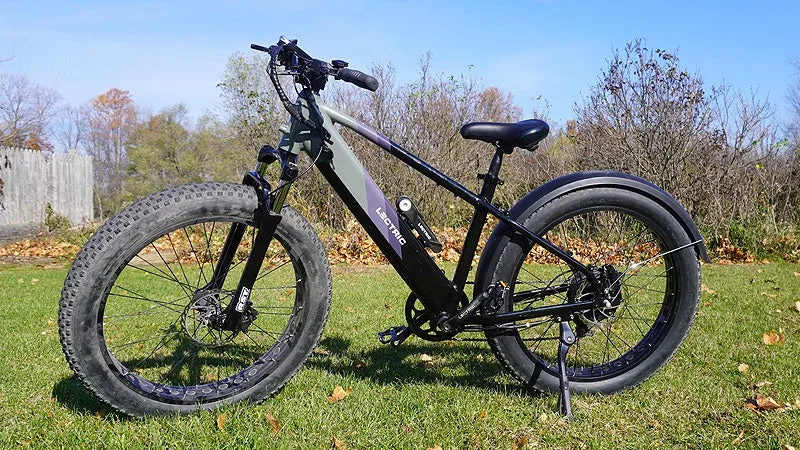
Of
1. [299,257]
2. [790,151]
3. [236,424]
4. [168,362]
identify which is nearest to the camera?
[236,424]

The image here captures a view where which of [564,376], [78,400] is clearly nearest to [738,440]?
[564,376]

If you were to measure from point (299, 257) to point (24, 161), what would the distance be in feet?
41.2

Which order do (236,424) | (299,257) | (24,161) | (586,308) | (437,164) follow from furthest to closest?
(24,161), (437,164), (586,308), (299,257), (236,424)

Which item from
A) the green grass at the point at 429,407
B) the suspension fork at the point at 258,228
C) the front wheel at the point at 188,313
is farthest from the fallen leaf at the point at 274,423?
the suspension fork at the point at 258,228

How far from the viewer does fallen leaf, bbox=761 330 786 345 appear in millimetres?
3507

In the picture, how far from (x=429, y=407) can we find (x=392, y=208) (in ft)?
2.96

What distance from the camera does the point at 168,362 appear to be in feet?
10.3

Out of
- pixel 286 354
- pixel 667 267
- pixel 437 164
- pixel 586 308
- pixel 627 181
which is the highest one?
pixel 437 164

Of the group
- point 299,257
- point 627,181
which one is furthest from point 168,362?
point 627,181

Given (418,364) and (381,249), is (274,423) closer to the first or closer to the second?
(381,249)

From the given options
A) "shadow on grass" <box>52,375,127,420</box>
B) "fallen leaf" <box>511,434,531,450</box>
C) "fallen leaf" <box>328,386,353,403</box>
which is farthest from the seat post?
"shadow on grass" <box>52,375,127,420</box>

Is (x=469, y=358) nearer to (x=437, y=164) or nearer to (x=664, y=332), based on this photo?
(x=664, y=332)

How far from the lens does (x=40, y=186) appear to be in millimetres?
12531

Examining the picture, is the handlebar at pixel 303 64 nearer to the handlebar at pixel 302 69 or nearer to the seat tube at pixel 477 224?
the handlebar at pixel 302 69
